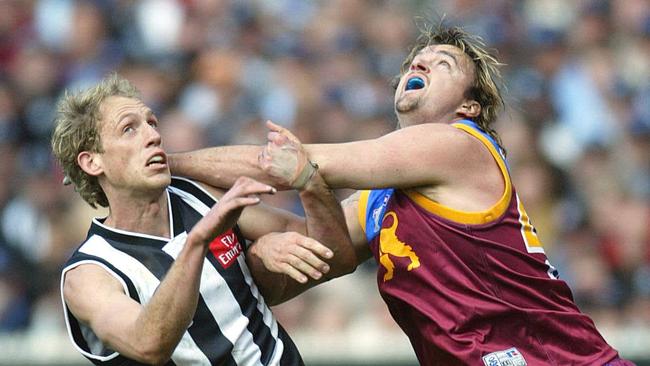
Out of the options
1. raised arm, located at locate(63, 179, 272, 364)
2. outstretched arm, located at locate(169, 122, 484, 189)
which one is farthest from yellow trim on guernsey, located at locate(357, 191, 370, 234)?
raised arm, located at locate(63, 179, 272, 364)

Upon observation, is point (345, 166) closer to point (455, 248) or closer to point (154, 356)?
point (455, 248)

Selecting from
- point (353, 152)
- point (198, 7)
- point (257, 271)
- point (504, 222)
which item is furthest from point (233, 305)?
point (198, 7)

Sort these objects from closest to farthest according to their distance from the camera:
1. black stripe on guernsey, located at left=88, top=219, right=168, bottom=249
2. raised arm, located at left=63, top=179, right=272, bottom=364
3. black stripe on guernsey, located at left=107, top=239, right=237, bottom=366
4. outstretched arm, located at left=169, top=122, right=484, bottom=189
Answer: raised arm, located at left=63, top=179, right=272, bottom=364 → outstretched arm, located at left=169, top=122, right=484, bottom=189 → black stripe on guernsey, located at left=107, top=239, right=237, bottom=366 → black stripe on guernsey, located at left=88, top=219, right=168, bottom=249

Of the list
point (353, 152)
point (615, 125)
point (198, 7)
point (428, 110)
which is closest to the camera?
point (353, 152)

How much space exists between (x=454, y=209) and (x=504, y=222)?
0.24 m

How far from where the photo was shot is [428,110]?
550 cm

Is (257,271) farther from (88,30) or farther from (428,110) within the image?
(88,30)

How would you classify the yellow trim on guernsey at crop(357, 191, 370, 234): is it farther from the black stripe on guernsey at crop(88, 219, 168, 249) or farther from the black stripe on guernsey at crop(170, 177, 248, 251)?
the black stripe on guernsey at crop(88, 219, 168, 249)

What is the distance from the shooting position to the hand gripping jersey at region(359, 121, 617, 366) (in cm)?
510

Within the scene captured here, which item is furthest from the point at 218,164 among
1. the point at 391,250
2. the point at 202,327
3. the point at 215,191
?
the point at 391,250

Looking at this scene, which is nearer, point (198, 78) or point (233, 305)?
point (233, 305)

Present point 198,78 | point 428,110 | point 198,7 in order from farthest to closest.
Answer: point 198,7
point 198,78
point 428,110

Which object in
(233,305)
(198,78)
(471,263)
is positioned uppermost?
(471,263)

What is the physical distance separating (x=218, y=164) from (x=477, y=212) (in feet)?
3.92
